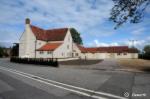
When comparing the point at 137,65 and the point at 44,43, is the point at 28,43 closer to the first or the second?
the point at 44,43

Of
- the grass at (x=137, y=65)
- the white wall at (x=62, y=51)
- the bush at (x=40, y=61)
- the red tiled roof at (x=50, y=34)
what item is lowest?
the grass at (x=137, y=65)

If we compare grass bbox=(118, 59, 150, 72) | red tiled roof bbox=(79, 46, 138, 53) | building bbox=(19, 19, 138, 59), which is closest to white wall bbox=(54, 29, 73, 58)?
building bbox=(19, 19, 138, 59)

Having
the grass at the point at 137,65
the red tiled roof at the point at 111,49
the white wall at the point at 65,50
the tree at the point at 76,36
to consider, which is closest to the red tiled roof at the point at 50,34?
the white wall at the point at 65,50

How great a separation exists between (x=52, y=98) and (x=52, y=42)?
147 feet

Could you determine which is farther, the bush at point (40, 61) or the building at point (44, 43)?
the building at point (44, 43)

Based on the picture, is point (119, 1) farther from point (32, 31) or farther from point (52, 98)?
point (32, 31)

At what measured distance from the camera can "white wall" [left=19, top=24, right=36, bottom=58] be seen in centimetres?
4881

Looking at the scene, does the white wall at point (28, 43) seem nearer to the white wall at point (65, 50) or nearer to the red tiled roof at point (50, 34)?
the red tiled roof at point (50, 34)

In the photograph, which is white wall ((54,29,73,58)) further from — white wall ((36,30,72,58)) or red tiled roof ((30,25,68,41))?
red tiled roof ((30,25,68,41))

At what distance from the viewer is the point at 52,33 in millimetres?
54562

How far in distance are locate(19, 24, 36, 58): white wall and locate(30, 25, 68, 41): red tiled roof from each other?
124 centimetres

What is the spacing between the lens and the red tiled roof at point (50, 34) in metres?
50.2

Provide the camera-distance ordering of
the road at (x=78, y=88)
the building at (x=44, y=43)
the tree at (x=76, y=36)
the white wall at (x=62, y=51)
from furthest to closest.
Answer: the tree at (x=76, y=36), the building at (x=44, y=43), the white wall at (x=62, y=51), the road at (x=78, y=88)

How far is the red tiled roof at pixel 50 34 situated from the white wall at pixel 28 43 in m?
1.24
